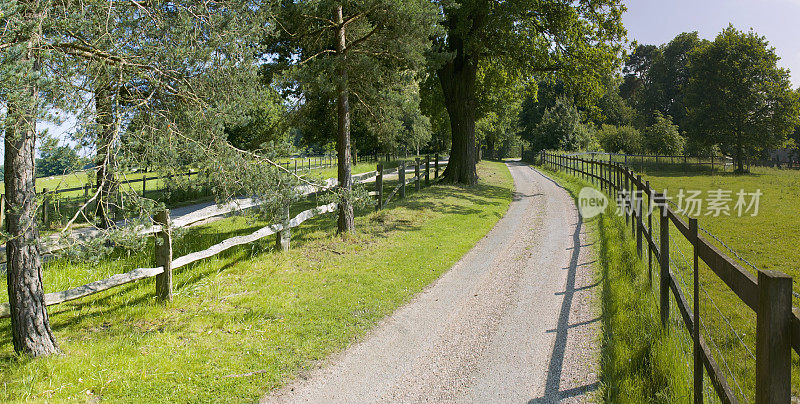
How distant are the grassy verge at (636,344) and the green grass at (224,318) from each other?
9.36ft

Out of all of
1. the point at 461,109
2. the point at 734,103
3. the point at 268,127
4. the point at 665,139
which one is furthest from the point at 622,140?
the point at 268,127

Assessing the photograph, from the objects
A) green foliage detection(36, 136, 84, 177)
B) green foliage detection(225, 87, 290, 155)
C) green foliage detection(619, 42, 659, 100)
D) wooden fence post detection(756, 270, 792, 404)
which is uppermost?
green foliage detection(619, 42, 659, 100)

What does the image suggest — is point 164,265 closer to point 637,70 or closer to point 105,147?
point 105,147

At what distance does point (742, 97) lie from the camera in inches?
1635

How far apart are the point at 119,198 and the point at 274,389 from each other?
8.41ft

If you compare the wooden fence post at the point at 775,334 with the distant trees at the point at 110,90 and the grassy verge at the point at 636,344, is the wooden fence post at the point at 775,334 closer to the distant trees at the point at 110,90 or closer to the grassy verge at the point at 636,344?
the grassy verge at the point at 636,344

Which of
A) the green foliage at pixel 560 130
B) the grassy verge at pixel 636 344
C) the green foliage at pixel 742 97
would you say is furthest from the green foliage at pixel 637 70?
the grassy verge at pixel 636 344

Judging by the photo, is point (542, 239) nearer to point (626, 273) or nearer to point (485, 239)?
point (485, 239)

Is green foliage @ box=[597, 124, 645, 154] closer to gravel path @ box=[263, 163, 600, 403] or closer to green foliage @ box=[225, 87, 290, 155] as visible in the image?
green foliage @ box=[225, 87, 290, 155]

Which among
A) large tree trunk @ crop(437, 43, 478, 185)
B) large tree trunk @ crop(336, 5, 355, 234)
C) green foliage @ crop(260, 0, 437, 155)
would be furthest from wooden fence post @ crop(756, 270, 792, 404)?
large tree trunk @ crop(437, 43, 478, 185)

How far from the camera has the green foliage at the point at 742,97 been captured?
40031mm

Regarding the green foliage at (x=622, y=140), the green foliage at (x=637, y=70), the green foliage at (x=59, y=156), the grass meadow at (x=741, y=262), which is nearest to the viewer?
the green foliage at (x=59, y=156)

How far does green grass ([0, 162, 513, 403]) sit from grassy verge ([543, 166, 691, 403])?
9.36 ft

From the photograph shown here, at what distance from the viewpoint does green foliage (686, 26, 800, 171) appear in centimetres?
4003
